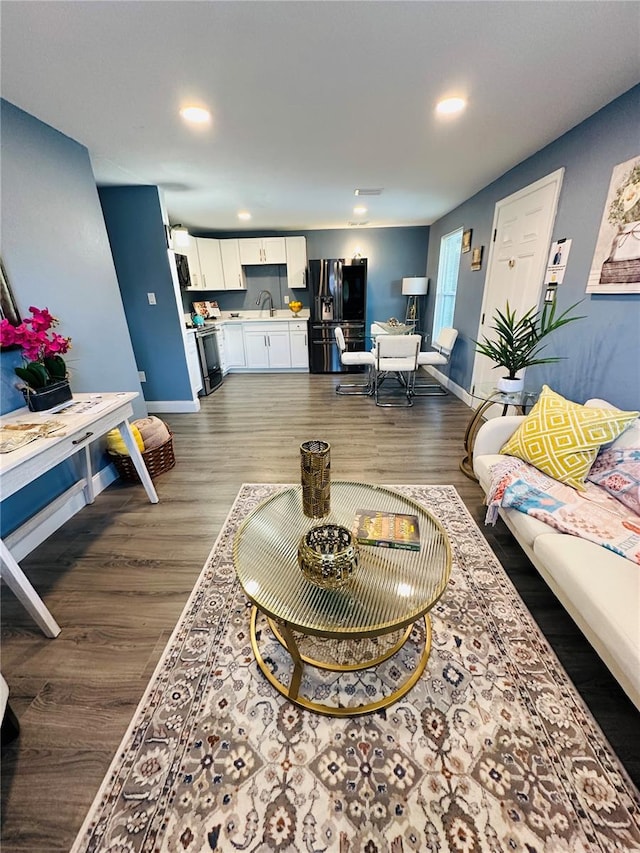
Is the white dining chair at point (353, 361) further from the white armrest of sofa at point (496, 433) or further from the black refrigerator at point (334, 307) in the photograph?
the white armrest of sofa at point (496, 433)

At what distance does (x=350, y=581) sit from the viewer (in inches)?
43.3

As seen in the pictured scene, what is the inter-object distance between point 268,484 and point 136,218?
3058mm

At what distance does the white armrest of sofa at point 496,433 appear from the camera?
1922 millimetres

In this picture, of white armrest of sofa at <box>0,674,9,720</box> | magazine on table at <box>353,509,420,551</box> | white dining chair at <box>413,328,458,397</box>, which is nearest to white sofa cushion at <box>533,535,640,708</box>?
magazine on table at <box>353,509,420,551</box>

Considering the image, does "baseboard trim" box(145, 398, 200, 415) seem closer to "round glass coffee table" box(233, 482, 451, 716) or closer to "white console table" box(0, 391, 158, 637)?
"white console table" box(0, 391, 158, 637)

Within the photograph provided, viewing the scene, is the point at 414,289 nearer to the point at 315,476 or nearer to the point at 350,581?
the point at 315,476

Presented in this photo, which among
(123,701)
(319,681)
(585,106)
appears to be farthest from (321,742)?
(585,106)

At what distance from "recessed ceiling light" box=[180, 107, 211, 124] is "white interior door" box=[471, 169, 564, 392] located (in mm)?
2383

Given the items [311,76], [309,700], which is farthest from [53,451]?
[311,76]

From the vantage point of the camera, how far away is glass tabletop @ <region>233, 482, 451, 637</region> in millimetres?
977

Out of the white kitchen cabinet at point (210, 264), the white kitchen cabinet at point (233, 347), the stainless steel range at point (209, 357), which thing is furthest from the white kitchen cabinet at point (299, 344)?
the white kitchen cabinet at point (210, 264)

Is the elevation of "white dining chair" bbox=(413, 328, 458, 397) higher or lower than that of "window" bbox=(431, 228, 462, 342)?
lower

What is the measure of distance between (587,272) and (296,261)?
4.44m

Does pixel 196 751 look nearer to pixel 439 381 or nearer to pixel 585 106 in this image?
pixel 585 106
